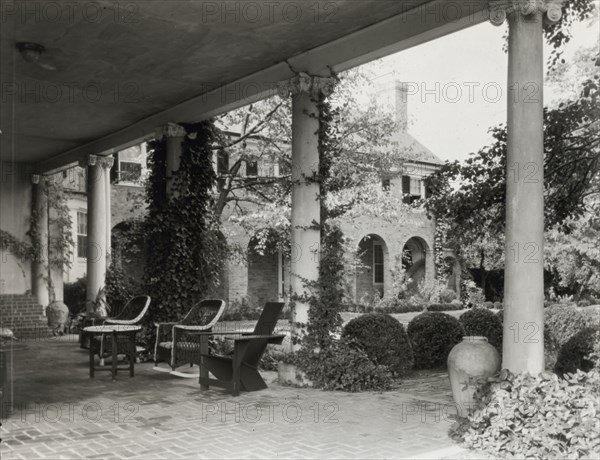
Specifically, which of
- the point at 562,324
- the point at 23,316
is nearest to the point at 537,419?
the point at 562,324

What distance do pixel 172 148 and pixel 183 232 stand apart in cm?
143

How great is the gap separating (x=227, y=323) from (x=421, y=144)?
14786mm

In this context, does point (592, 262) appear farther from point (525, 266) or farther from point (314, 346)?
point (525, 266)

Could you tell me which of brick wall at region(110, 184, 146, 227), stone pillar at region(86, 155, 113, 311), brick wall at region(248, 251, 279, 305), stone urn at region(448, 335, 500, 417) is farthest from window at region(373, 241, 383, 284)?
stone urn at region(448, 335, 500, 417)

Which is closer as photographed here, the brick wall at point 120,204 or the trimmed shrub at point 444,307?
the brick wall at point 120,204

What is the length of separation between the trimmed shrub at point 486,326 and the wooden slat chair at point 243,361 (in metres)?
3.56

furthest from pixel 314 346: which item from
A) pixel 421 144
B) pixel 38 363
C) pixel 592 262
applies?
pixel 421 144

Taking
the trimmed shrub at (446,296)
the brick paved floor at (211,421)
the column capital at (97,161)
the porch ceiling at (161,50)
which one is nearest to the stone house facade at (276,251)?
the trimmed shrub at (446,296)

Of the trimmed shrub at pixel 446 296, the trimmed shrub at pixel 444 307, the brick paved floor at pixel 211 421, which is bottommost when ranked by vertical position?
the trimmed shrub at pixel 444 307

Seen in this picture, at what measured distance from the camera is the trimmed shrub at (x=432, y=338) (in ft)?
31.9

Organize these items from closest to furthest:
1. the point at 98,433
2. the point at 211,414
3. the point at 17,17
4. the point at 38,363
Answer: the point at 98,433 → the point at 211,414 → the point at 17,17 → the point at 38,363

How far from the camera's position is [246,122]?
15578mm

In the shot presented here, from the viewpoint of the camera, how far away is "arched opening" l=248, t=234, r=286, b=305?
23.7m

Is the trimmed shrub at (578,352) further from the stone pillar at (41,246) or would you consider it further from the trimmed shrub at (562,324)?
the stone pillar at (41,246)
